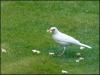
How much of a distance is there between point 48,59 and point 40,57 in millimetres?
209

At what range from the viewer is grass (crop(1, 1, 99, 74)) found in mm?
13641

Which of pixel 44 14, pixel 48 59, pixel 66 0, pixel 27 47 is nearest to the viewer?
pixel 48 59

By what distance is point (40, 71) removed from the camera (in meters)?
13.2

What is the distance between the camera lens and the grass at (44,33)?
1364 centimetres

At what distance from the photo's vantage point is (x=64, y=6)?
19844 mm

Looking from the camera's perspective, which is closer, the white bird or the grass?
the grass

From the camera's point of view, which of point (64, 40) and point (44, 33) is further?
point (44, 33)

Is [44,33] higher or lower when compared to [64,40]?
lower

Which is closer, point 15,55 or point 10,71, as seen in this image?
point 10,71

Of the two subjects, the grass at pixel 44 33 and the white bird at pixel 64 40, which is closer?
the grass at pixel 44 33

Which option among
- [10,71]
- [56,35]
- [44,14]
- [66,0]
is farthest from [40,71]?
[66,0]

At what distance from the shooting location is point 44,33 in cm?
1666

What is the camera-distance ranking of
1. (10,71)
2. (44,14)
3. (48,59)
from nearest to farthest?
(10,71), (48,59), (44,14)

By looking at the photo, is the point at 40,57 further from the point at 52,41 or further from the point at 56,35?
the point at 52,41
